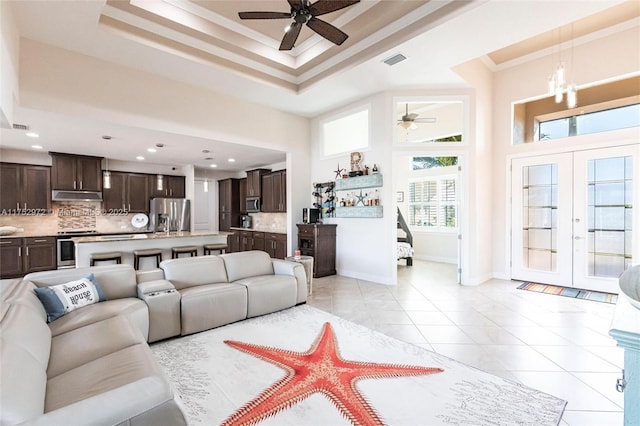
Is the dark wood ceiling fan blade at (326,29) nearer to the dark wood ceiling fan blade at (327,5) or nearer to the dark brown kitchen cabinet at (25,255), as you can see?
the dark wood ceiling fan blade at (327,5)

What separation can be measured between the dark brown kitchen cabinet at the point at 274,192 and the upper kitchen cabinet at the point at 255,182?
0.42 feet

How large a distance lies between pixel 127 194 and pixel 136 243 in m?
3.04

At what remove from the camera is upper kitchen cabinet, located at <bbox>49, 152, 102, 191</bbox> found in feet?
21.0

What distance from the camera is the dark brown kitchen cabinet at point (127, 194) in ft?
24.3

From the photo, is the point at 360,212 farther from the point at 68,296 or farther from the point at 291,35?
the point at 68,296

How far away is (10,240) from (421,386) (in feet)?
25.7

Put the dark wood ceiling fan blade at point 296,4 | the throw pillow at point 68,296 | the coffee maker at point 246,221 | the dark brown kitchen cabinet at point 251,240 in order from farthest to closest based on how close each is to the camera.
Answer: the coffee maker at point 246,221, the dark brown kitchen cabinet at point 251,240, the dark wood ceiling fan blade at point 296,4, the throw pillow at point 68,296

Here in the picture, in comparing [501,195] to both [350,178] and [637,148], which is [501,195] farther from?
[350,178]

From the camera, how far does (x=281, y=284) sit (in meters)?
3.88

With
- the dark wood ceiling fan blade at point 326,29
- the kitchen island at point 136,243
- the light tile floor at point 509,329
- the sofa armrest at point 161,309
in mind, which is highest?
the dark wood ceiling fan blade at point 326,29

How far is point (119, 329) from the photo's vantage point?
2221mm

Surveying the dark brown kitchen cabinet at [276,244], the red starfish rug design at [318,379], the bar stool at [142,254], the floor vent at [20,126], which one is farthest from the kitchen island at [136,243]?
the red starfish rug design at [318,379]

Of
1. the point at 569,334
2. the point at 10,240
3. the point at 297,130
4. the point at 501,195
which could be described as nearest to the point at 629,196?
the point at 501,195

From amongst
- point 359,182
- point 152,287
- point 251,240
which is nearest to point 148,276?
point 152,287
